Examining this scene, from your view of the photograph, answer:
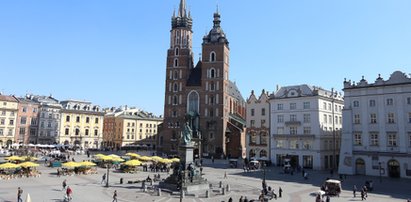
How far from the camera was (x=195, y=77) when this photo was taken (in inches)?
3447

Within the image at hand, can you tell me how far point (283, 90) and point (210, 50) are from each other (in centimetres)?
2697

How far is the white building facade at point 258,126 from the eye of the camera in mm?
66312

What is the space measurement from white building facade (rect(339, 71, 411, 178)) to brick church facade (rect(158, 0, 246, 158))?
1283 inches

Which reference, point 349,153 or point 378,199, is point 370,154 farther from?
point 378,199

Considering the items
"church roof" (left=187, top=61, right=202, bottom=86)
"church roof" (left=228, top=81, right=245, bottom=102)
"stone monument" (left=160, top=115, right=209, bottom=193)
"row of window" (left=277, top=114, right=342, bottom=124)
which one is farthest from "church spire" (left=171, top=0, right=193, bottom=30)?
"stone monument" (left=160, top=115, right=209, bottom=193)

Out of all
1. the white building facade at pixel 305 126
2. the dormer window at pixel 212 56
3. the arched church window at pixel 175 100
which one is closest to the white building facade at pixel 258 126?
the white building facade at pixel 305 126

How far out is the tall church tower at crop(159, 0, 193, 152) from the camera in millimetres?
85125

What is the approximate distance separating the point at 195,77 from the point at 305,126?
3713 centimetres

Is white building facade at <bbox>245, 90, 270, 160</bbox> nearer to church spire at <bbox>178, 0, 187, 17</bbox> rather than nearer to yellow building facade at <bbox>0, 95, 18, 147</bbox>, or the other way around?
church spire at <bbox>178, 0, 187, 17</bbox>

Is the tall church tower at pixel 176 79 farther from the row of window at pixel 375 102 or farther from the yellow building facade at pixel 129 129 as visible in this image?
the row of window at pixel 375 102

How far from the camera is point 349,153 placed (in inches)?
1930

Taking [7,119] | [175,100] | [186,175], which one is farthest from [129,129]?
[186,175]

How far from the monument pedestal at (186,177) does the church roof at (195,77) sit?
51.2 m

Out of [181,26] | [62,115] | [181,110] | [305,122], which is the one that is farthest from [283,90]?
[62,115]
